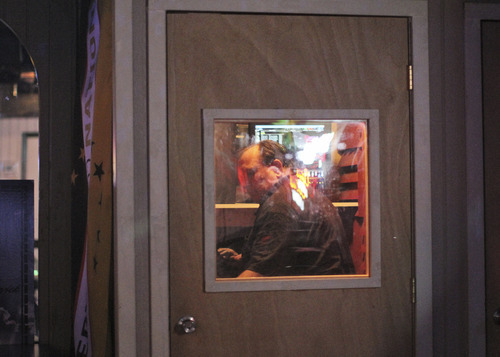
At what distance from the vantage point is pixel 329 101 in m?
1.82

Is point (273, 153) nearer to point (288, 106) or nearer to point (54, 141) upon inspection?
→ point (288, 106)

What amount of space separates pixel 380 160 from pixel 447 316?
617 millimetres

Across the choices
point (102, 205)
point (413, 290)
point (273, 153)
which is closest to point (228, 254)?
point (273, 153)

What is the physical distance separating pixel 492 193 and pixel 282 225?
0.79m

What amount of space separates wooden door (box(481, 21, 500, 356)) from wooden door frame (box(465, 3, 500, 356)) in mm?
21

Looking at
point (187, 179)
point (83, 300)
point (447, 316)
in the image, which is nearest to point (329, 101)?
point (187, 179)

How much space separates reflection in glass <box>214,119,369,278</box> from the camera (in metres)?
1.80

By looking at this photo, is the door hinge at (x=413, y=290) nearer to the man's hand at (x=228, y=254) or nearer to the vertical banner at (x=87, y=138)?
the man's hand at (x=228, y=254)

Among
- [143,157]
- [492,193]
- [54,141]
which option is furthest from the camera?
[54,141]

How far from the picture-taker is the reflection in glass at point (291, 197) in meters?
1.80

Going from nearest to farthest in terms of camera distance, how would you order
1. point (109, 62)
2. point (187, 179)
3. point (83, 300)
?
point (187, 179) → point (109, 62) → point (83, 300)

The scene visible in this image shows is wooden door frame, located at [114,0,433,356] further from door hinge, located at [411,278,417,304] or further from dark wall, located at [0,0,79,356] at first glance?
door hinge, located at [411,278,417,304]

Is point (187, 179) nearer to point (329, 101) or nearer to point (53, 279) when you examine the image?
point (329, 101)

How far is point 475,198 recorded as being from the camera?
185cm
